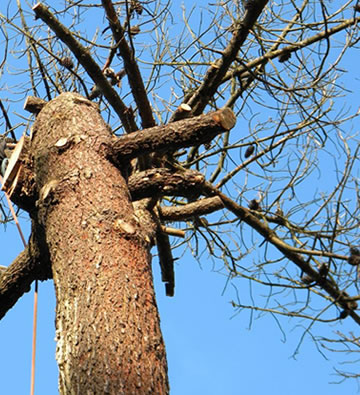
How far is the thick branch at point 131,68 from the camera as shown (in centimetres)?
343

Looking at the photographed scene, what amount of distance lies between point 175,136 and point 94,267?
660 millimetres

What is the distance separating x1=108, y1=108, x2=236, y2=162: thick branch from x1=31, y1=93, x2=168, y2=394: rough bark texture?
82 mm

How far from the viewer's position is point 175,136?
2.52 metres

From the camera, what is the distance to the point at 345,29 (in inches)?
159

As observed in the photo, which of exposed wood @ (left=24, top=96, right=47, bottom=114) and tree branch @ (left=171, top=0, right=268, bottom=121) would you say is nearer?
exposed wood @ (left=24, top=96, right=47, bottom=114)

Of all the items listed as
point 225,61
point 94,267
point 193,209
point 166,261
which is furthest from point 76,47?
point 94,267

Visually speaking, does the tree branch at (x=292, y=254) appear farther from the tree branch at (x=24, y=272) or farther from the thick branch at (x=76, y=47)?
the tree branch at (x=24, y=272)

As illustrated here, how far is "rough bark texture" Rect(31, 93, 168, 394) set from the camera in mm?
1900

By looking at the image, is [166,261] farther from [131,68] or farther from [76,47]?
[76,47]

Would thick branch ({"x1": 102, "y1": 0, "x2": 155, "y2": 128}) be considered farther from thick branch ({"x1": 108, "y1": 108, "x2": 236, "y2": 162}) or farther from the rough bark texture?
thick branch ({"x1": 108, "y1": 108, "x2": 236, "y2": 162})

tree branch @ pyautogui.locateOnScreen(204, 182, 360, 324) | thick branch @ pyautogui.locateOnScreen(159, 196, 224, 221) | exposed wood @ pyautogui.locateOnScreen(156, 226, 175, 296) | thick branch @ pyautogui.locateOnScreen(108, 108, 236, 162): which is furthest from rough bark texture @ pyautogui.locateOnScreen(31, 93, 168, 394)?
tree branch @ pyautogui.locateOnScreen(204, 182, 360, 324)

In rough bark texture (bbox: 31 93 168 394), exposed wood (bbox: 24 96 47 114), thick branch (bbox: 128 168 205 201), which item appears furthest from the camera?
exposed wood (bbox: 24 96 47 114)

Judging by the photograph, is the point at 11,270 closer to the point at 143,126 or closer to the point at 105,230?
the point at 105,230

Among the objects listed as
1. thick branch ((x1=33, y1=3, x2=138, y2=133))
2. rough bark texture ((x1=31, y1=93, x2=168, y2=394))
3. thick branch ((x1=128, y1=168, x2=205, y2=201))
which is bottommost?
rough bark texture ((x1=31, y1=93, x2=168, y2=394))
